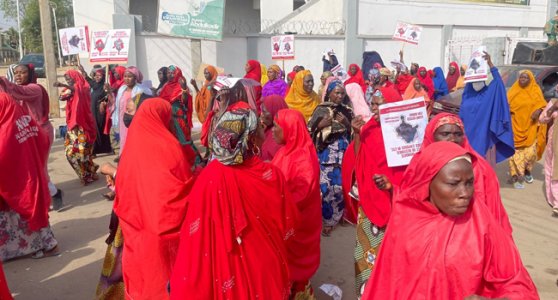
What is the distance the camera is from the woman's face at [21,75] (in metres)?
5.73

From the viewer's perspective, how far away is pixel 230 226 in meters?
2.47

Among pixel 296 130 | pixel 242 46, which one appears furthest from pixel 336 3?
pixel 296 130

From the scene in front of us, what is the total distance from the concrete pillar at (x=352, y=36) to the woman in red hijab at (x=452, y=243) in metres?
15.0

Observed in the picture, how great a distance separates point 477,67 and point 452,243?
5468 millimetres

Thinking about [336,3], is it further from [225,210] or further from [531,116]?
[225,210]

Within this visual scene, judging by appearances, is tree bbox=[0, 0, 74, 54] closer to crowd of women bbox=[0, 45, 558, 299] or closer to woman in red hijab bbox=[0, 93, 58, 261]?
woman in red hijab bbox=[0, 93, 58, 261]

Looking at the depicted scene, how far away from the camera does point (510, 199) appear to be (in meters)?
7.17

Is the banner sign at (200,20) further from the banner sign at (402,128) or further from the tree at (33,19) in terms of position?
the tree at (33,19)

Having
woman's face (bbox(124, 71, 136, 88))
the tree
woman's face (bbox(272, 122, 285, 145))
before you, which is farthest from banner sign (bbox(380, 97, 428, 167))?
the tree

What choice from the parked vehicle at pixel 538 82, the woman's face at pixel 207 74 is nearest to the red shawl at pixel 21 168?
the woman's face at pixel 207 74

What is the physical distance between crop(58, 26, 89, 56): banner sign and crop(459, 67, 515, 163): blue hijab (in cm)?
771

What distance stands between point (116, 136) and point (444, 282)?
8184mm

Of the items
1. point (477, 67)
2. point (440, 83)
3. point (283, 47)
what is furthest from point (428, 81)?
point (477, 67)

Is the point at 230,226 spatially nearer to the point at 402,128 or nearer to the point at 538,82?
the point at 402,128
